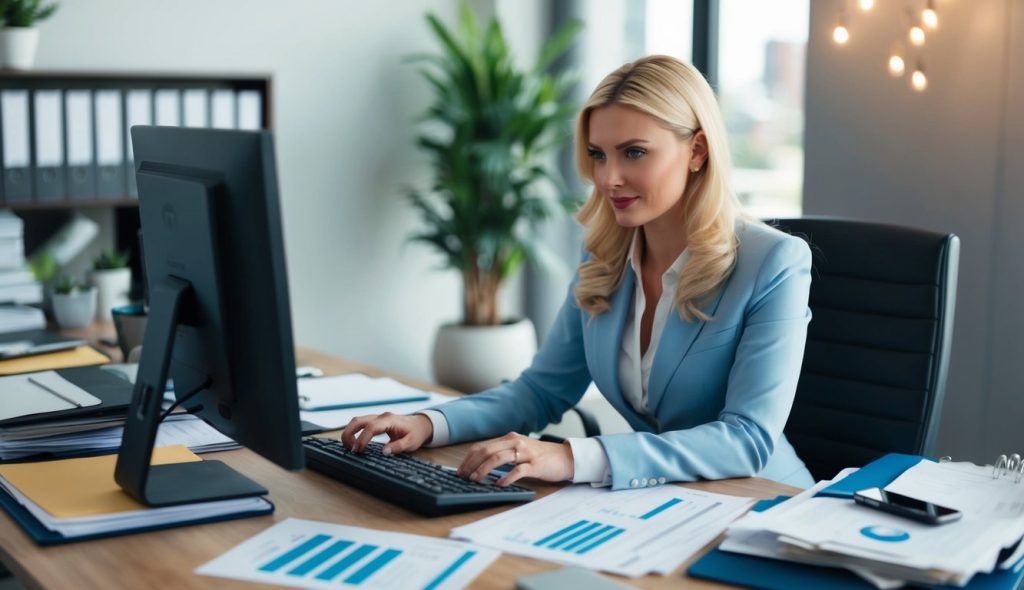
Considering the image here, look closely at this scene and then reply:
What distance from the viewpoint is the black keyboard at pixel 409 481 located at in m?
1.39

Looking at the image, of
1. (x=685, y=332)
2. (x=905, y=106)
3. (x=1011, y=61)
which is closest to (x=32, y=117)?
(x=685, y=332)

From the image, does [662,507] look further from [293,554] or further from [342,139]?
[342,139]

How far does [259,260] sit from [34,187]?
2.18 meters

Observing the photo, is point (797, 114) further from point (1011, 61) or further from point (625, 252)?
point (625, 252)

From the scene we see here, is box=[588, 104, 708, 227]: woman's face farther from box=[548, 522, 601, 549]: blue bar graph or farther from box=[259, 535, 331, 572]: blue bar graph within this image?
box=[259, 535, 331, 572]: blue bar graph

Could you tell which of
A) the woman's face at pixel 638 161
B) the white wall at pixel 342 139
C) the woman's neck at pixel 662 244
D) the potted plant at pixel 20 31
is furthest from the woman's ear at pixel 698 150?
the white wall at pixel 342 139

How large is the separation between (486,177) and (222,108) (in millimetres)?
1052

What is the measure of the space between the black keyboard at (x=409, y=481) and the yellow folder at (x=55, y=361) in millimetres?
857

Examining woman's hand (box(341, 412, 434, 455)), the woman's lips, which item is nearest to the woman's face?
the woman's lips

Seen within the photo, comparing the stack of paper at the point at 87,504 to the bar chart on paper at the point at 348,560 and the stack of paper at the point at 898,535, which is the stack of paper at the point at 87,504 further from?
the stack of paper at the point at 898,535

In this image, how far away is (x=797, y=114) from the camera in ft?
12.8

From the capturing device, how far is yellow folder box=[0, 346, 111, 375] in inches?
88.3

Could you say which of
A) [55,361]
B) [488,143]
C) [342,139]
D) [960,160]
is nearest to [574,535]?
[55,361]

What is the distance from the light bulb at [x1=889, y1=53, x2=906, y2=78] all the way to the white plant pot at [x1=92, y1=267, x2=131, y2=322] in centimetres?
205
